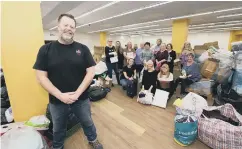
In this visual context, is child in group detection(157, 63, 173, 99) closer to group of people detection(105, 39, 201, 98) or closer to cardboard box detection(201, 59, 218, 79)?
group of people detection(105, 39, 201, 98)

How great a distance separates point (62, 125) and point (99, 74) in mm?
2409

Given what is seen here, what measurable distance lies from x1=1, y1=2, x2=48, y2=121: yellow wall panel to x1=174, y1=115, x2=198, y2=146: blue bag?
5.94 feet

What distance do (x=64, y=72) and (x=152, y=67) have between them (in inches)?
80.6

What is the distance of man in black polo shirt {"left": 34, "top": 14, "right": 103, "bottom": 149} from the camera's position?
122 cm

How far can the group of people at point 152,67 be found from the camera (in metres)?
2.93

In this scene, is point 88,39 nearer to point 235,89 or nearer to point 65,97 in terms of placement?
point 235,89

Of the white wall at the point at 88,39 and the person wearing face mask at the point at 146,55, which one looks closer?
the person wearing face mask at the point at 146,55

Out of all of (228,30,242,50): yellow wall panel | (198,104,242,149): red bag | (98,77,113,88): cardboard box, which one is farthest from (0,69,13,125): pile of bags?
(228,30,242,50): yellow wall panel

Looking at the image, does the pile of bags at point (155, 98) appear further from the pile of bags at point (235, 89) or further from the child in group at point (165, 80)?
the pile of bags at point (235, 89)

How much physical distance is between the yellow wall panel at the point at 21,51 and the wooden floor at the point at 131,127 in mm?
713

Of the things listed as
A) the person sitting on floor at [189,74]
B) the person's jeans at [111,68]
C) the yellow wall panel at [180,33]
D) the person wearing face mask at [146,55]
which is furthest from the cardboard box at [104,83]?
the yellow wall panel at [180,33]

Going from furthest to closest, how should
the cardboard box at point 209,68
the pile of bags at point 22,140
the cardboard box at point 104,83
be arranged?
the cardboard box at point 104,83 < the cardboard box at point 209,68 < the pile of bags at point 22,140

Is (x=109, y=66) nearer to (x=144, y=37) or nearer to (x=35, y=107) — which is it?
(x=35, y=107)

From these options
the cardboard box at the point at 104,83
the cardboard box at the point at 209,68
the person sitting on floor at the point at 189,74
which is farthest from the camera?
the cardboard box at the point at 104,83
